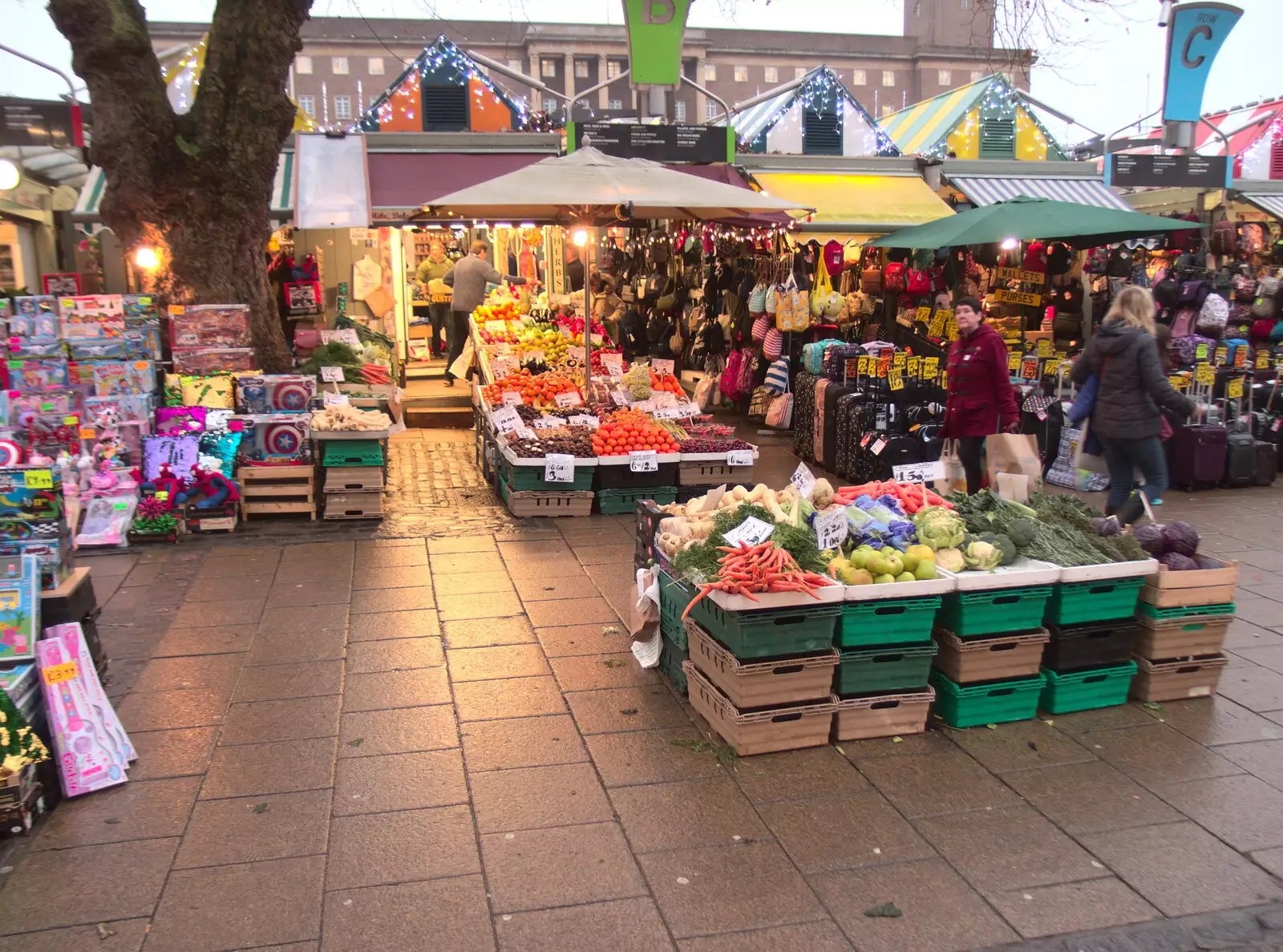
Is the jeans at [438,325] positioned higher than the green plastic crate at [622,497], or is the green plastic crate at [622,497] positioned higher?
the jeans at [438,325]

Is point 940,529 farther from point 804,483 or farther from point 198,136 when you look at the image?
point 198,136

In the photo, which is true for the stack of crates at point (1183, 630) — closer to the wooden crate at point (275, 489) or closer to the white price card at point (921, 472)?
the white price card at point (921, 472)

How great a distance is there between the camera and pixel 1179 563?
15.4ft

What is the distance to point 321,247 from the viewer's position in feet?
48.1

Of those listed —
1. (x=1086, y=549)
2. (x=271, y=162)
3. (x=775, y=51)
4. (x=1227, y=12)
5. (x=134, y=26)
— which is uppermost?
(x=775, y=51)

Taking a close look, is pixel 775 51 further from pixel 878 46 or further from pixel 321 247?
pixel 321 247

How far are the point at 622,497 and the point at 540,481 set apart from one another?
726mm

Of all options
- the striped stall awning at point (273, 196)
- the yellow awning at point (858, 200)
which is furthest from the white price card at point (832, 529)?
the striped stall awning at point (273, 196)

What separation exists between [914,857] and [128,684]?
384 cm

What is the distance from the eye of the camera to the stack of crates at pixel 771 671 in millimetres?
4062

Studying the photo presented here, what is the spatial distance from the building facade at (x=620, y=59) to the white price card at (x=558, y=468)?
4673 cm

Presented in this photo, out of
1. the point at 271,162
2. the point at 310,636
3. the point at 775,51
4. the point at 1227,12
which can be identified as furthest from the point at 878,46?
the point at 310,636

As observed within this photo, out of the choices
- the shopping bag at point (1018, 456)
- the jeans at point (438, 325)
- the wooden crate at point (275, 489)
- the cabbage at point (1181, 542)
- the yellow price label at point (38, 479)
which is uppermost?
the jeans at point (438, 325)

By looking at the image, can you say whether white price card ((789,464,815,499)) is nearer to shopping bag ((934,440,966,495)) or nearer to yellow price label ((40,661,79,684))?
shopping bag ((934,440,966,495))
